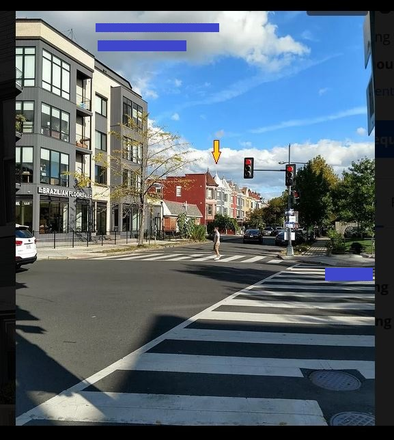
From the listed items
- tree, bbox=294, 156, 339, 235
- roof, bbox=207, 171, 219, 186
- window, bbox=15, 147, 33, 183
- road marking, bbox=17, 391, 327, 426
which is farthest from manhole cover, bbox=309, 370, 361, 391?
roof, bbox=207, 171, 219, 186

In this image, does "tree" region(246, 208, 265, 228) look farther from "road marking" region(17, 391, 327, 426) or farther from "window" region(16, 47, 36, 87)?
"road marking" region(17, 391, 327, 426)

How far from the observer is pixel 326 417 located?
3830mm

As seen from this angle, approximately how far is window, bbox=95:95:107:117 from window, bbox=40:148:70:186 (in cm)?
809

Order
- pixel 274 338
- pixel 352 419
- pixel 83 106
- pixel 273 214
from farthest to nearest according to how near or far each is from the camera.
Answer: pixel 273 214
pixel 83 106
pixel 274 338
pixel 352 419

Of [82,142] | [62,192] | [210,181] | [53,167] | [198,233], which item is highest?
[210,181]

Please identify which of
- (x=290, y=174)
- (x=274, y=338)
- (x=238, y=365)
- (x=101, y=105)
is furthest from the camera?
(x=101, y=105)

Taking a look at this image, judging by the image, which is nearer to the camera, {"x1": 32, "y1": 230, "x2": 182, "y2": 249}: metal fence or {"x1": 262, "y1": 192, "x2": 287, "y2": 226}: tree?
{"x1": 32, "y1": 230, "x2": 182, "y2": 249}: metal fence

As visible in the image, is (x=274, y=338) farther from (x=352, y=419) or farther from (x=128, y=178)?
(x=128, y=178)

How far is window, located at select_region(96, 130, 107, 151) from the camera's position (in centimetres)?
3891

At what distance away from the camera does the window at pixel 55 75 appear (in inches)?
1172

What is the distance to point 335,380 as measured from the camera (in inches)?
189

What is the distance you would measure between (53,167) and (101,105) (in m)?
11.0

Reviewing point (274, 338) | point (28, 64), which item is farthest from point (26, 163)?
point (274, 338)
